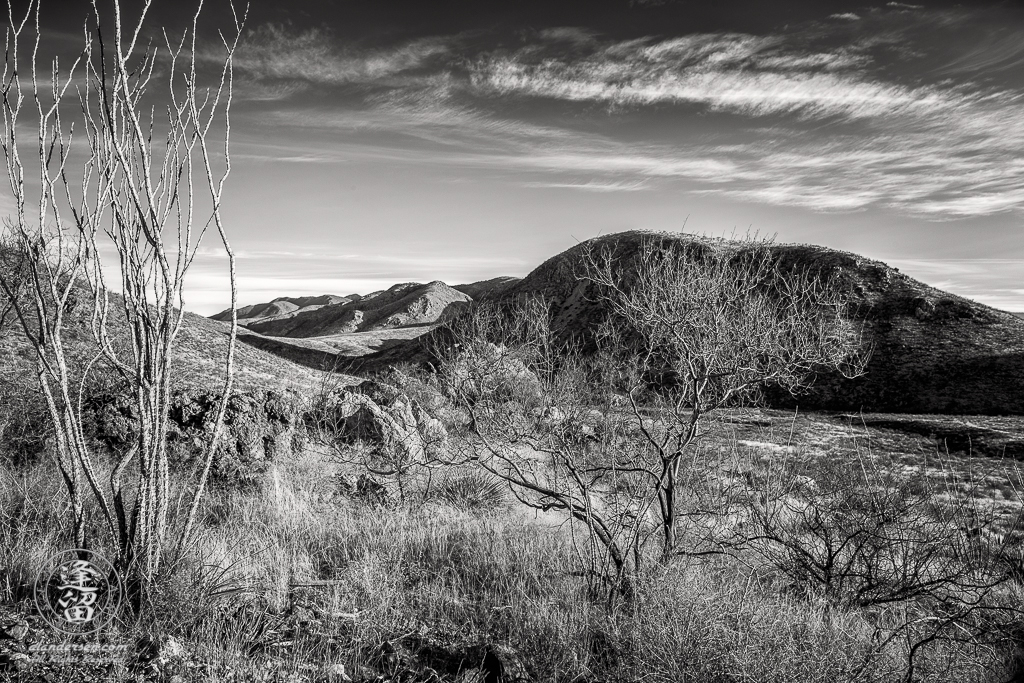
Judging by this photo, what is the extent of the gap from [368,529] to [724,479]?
5.86 meters

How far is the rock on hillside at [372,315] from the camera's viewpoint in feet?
140

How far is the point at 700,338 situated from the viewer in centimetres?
491

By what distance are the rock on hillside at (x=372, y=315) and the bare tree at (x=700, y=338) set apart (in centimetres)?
2127

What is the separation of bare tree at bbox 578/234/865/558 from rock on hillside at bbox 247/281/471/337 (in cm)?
2127

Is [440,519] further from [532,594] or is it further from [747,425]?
[747,425]

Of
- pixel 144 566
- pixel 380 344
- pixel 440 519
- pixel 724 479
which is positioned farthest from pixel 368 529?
pixel 380 344

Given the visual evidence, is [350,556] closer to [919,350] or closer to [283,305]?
[919,350]

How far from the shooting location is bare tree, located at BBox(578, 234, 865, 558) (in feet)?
13.8

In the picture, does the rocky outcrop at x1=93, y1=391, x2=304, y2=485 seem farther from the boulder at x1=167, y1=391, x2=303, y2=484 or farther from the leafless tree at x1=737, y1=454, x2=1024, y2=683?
the leafless tree at x1=737, y1=454, x2=1024, y2=683

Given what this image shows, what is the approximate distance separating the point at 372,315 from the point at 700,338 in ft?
141

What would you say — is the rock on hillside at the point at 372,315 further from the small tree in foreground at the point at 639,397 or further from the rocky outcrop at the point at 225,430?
the rocky outcrop at the point at 225,430

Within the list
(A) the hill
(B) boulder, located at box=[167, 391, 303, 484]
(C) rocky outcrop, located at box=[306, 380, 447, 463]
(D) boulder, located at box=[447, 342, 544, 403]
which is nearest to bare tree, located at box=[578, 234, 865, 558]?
(D) boulder, located at box=[447, 342, 544, 403]

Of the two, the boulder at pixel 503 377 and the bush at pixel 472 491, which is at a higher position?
the boulder at pixel 503 377

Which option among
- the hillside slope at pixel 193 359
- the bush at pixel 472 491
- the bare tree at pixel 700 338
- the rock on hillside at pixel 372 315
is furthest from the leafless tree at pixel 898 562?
the rock on hillside at pixel 372 315
